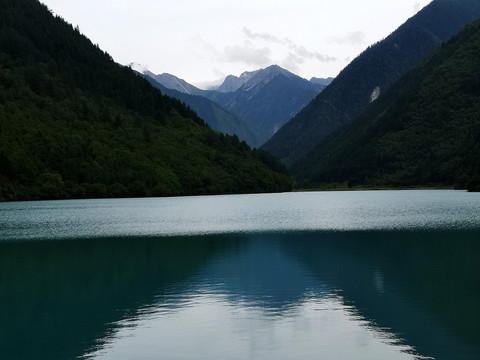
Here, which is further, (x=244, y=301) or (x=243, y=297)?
(x=243, y=297)

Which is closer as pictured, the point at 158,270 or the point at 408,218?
the point at 158,270

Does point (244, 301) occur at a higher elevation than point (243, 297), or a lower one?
lower

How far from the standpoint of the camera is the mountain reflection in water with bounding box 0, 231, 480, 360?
28.3m

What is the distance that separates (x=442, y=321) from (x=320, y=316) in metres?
6.52

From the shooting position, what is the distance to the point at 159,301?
39812 mm

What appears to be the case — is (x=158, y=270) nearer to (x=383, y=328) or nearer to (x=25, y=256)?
(x=25, y=256)

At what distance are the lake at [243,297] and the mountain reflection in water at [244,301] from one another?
9 cm

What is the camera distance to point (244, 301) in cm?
3925

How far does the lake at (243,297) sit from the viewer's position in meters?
28.4

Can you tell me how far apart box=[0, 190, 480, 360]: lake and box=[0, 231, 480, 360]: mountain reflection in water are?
9 centimetres

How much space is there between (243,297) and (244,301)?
1470 millimetres

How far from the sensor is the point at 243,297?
40719mm

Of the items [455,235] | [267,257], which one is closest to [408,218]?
[455,235]

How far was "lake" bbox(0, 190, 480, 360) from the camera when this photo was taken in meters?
28.4
